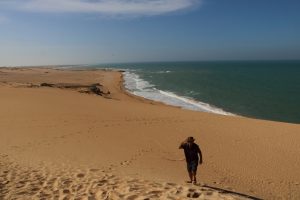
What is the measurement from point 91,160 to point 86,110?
→ 35.6 ft

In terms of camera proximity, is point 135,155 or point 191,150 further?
point 135,155

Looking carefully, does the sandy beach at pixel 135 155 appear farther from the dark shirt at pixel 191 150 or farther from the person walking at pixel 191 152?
the dark shirt at pixel 191 150

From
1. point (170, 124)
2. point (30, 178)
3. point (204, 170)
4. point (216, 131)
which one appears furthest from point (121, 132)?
point (30, 178)

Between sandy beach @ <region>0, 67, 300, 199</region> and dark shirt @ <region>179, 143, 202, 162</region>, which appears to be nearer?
sandy beach @ <region>0, 67, 300, 199</region>

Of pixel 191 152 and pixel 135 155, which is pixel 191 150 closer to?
pixel 191 152

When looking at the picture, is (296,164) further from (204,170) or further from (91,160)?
(91,160)

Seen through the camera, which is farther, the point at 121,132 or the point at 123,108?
the point at 123,108

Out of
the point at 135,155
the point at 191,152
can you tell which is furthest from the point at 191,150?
the point at 135,155

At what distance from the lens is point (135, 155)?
13086mm

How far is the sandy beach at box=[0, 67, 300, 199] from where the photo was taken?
28.5 ft

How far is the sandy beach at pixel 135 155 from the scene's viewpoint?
28.5ft

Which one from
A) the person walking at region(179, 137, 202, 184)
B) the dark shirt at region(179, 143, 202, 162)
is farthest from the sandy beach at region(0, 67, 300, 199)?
the dark shirt at region(179, 143, 202, 162)

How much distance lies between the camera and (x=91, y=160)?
11.9 metres

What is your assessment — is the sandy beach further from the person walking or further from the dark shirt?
the dark shirt
